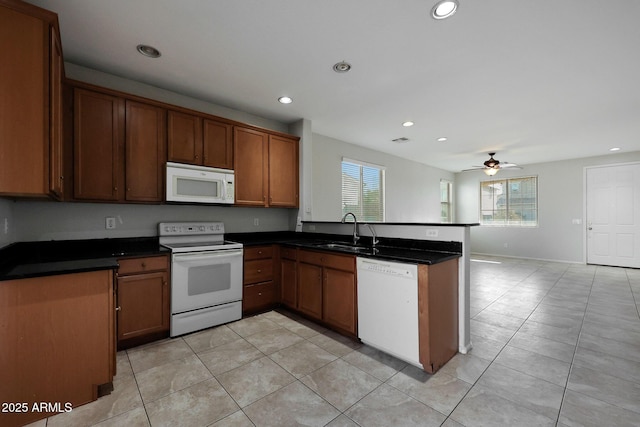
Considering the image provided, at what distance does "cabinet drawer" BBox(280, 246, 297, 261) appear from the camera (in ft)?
10.8

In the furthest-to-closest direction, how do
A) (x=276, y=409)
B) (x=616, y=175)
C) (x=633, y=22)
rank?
(x=616, y=175), (x=633, y=22), (x=276, y=409)

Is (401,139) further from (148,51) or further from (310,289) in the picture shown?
(148,51)

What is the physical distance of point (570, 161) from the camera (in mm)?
6680

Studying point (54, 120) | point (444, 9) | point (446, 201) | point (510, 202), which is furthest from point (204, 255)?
point (510, 202)

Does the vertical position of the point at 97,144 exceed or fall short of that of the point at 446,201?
it exceeds it

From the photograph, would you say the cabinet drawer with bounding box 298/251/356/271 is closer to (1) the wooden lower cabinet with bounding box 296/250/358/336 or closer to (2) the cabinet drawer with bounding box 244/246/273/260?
(1) the wooden lower cabinet with bounding box 296/250/358/336

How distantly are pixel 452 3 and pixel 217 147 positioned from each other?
2654mm

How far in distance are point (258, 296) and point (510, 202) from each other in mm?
7737

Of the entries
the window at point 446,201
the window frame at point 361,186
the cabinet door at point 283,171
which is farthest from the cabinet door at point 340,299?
the window at point 446,201

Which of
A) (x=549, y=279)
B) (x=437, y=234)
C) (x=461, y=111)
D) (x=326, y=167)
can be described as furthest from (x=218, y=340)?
(x=549, y=279)

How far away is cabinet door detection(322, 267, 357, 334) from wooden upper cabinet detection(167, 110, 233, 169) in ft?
6.13

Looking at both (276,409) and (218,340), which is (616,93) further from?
(218,340)

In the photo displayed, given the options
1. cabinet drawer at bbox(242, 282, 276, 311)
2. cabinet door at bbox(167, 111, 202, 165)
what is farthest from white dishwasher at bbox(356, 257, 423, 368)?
cabinet door at bbox(167, 111, 202, 165)

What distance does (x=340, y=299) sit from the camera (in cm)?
273
